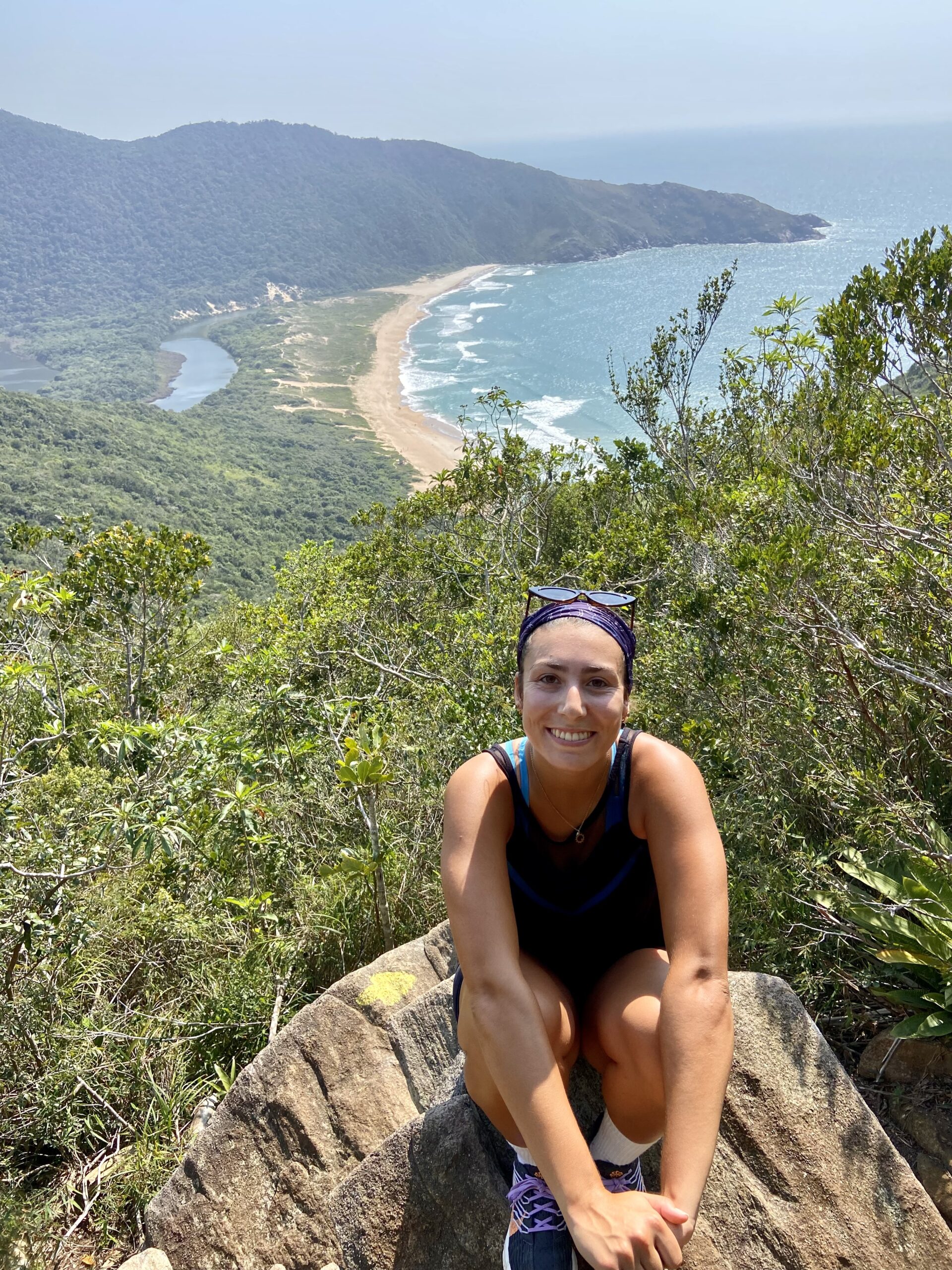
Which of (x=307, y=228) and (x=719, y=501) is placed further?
(x=307, y=228)

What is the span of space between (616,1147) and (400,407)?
2648 inches

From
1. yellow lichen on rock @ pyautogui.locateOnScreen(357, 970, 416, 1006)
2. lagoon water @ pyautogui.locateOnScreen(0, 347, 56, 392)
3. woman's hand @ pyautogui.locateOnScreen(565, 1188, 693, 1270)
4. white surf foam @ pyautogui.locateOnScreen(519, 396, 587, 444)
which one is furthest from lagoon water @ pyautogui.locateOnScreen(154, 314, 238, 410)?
woman's hand @ pyautogui.locateOnScreen(565, 1188, 693, 1270)

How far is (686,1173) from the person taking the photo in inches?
67.8

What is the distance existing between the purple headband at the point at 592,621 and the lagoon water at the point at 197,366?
3473 inches

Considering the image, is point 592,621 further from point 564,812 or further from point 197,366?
point 197,366

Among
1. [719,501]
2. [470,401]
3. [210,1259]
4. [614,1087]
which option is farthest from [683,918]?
[470,401]

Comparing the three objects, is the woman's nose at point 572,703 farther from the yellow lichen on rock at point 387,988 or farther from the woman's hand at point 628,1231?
the yellow lichen on rock at point 387,988

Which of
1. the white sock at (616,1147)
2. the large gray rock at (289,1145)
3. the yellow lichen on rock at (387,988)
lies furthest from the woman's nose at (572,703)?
the yellow lichen on rock at (387,988)

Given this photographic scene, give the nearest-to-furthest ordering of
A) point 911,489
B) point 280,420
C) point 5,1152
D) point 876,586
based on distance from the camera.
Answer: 1. point 5,1152
2. point 876,586
3. point 911,489
4. point 280,420

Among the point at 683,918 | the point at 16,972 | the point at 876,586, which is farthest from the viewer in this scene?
the point at 876,586

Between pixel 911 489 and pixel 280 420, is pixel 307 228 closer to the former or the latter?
pixel 280 420

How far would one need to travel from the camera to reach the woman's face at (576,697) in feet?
6.53

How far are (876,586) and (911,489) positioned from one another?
0.89 metres

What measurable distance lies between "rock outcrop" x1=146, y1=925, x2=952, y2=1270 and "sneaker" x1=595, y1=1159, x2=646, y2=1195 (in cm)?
25
